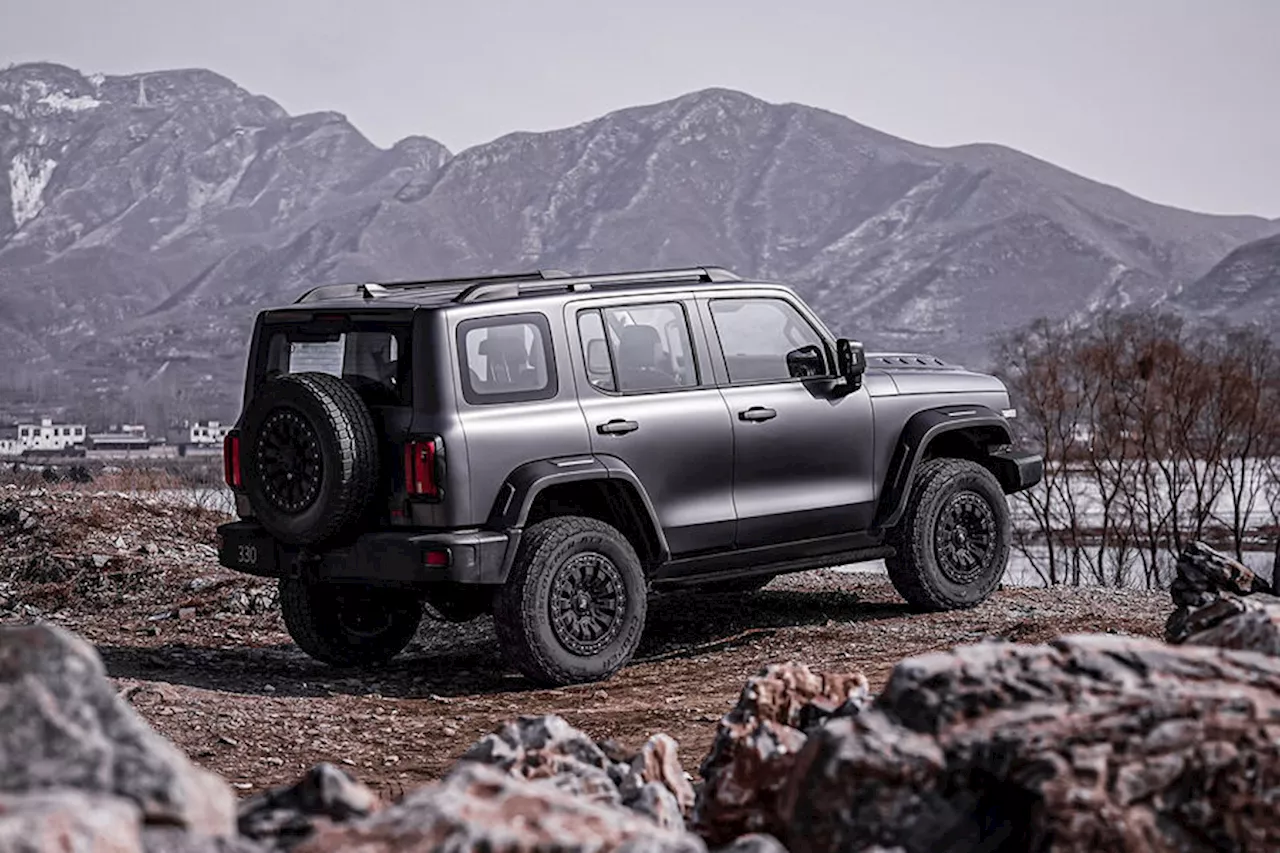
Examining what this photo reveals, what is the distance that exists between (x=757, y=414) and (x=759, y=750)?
227 inches

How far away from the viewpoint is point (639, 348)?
31.8ft

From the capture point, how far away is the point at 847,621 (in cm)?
1142

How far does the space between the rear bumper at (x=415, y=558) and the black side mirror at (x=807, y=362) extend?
2300 millimetres

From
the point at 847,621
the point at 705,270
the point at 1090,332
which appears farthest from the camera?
the point at 1090,332

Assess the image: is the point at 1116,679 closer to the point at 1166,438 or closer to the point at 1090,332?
the point at 1166,438

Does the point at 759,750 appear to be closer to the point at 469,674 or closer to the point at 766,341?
the point at 469,674

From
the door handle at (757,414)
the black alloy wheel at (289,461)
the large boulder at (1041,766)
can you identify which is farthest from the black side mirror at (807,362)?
the large boulder at (1041,766)

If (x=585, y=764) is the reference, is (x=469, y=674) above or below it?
below

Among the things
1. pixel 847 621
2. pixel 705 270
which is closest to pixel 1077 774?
pixel 705 270

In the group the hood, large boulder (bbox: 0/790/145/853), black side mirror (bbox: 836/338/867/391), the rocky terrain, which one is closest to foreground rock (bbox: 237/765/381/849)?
the rocky terrain

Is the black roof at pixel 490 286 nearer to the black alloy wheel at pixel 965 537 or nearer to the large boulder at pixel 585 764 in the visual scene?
the black alloy wheel at pixel 965 537

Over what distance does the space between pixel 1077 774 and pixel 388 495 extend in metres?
6.00

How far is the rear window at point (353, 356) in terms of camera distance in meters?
9.06

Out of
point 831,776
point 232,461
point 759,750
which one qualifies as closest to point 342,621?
point 232,461
